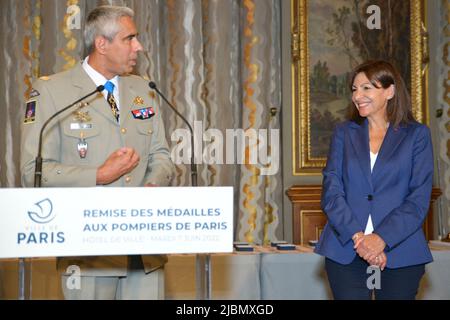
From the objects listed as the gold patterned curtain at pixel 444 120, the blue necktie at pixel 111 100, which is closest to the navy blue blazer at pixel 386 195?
the blue necktie at pixel 111 100

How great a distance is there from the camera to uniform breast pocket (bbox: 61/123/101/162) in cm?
297

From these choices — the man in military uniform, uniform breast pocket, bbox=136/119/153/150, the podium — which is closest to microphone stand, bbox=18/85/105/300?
the podium

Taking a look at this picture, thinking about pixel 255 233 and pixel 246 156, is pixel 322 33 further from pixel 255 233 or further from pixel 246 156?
pixel 255 233

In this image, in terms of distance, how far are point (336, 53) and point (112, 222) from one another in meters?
4.39

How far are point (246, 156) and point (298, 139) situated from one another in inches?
20.8

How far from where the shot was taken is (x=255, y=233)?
616 centimetres

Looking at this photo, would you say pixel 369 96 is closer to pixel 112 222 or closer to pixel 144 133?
pixel 144 133

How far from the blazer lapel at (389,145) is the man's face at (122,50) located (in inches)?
44.6

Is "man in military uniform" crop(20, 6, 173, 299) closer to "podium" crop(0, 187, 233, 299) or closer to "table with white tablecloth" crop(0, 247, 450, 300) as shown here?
"podium" crop(0, 187, 233, 299)

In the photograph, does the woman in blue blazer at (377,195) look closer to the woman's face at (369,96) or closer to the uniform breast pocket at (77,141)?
the woman's face at (369,96)

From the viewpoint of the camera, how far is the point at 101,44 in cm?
308

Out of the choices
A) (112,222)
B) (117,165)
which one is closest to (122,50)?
(117,165)
